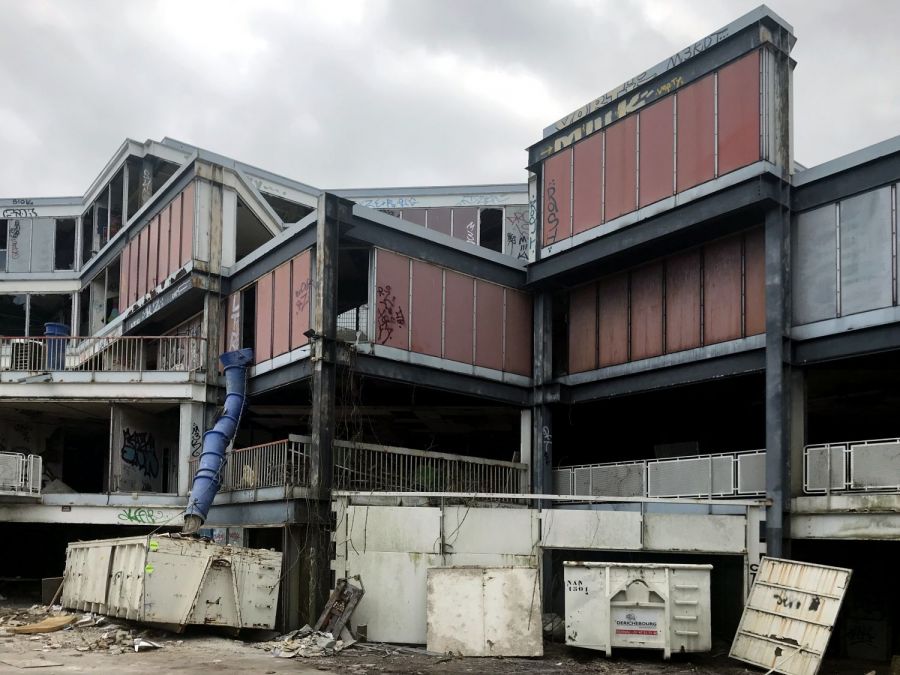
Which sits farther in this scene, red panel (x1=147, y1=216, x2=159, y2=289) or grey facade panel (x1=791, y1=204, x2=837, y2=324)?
red panel (x1=147, y1=216, x2=159, y2=289)

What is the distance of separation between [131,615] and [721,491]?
12.5m

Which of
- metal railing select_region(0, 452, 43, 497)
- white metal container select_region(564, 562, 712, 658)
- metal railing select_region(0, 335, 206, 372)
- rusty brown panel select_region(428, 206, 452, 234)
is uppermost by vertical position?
rusty brown panel select_region(428, 206, 452, 234)

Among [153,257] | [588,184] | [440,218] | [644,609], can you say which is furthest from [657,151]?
[440,218]

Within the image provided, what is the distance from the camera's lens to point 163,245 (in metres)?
28.5

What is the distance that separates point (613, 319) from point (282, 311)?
27.9 ft

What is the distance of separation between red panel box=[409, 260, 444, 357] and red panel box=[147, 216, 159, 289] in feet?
33.2

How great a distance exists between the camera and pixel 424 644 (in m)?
18.0

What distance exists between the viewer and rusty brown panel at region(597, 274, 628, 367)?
75.5 feet

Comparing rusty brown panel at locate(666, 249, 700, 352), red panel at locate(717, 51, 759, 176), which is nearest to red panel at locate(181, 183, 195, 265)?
rusty brown panel at locate(666, 249, 700, 352)

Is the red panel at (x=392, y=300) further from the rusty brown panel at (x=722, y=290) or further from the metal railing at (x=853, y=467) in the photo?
the metal railing at (x=853, y=467)

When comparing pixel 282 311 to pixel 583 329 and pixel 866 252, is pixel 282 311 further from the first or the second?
pixel 866 252

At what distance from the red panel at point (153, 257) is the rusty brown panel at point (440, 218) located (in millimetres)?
12764

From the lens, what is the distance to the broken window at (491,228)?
3894 cm

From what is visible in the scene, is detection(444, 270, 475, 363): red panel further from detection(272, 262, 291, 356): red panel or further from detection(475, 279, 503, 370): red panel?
detection(272, 262, 291, 356): red panel
